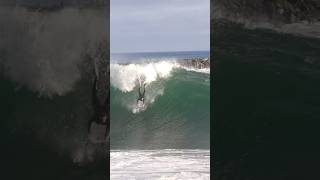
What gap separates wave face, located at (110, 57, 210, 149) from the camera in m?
13.3

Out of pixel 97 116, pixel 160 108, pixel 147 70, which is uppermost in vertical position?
pixel 147 70

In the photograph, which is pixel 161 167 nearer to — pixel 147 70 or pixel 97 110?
pixel 97 110


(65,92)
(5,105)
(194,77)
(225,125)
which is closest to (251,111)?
(225,125)

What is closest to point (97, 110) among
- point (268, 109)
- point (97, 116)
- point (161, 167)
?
point (97, 116)

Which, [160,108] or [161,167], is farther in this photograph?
[160,108]

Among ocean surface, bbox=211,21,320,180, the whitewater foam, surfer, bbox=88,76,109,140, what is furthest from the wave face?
ocean surface, bbox=211,21,320,180

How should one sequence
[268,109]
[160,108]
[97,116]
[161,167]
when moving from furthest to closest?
[160,108], [161,167], [97,116], [268,109]

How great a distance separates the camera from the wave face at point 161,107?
43.7 feet

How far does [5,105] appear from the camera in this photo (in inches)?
167

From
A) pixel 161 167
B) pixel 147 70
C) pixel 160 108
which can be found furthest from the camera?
pixel 147 70

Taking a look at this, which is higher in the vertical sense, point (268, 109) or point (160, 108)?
point (268, 109)

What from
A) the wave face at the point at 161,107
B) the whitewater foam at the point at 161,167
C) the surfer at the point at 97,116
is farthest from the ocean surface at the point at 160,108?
the surfer at the point at 97,116

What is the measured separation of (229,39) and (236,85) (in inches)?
14.3

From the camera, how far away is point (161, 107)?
46.2ft
